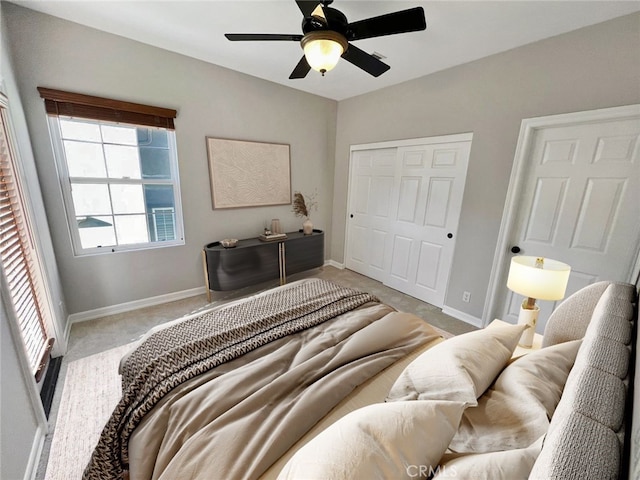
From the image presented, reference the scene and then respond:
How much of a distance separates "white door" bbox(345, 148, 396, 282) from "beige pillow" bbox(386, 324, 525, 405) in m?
2.59

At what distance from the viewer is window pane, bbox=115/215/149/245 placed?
8.60 feet

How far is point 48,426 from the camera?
1481mm

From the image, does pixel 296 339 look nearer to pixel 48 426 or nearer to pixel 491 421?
pixel 491 421

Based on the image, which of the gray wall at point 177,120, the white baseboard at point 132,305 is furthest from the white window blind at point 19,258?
the white baseboard at point 132,305

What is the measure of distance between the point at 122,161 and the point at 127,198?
1.21 ft

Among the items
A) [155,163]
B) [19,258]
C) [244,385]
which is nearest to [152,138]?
[155,163]

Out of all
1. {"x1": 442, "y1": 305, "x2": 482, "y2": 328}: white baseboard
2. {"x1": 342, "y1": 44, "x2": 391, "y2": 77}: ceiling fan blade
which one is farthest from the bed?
{"x1": 342, "y1": 44, "x2": 391, "y2": 77}: ceiling fan blade

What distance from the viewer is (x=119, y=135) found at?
2.49 m

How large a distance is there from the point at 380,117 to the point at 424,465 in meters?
3.54

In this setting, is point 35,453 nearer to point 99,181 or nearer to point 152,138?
point 99,181

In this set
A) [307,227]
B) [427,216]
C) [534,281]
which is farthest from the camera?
[307,227]

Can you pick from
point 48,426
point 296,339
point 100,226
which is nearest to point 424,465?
point 296,339

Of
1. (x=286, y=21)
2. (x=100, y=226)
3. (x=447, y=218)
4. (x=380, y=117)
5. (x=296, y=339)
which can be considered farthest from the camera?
(x=380, y=117)

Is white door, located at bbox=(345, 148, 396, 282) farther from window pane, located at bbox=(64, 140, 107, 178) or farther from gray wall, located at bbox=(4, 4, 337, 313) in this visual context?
window pane, located at bbox=(64, 140, 107, 178)
